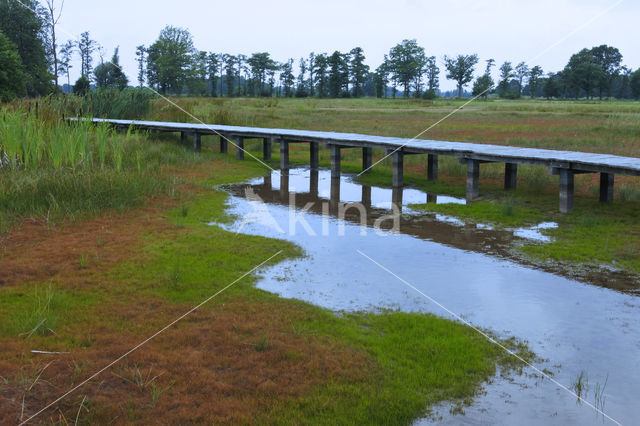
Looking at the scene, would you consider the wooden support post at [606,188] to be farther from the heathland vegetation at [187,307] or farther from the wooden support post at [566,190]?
the wooden support post at [566,190]

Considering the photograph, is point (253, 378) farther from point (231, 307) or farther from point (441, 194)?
point (441, 194)

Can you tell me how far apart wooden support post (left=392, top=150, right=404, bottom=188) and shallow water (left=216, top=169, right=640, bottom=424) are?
2.26m

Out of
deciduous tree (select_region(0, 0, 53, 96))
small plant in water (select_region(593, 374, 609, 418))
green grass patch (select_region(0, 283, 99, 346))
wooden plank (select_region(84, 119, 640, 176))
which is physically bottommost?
small plant in water (select_region(593, 374, 609, 418))

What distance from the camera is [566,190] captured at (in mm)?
10070

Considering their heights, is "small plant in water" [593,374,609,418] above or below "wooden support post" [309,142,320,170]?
below

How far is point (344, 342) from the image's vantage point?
195 inches

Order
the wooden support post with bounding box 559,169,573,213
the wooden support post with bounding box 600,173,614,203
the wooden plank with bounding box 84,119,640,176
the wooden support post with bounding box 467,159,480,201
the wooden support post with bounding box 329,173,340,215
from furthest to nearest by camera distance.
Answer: the wooden support post with bounding box 467,159,480,201
the wooden support post with bounding box 329,173,340,215
the wooden support post with bounding box 600,173,614,203
the wooden support post with bounding box 559,169,573,213
the wooden plank with bounding box 84,119,640,176

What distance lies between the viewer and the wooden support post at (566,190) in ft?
32.7

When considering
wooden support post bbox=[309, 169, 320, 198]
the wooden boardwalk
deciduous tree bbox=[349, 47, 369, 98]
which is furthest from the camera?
deciduous tree bbox=[349, 47, 369, 98]

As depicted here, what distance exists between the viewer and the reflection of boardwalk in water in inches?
303

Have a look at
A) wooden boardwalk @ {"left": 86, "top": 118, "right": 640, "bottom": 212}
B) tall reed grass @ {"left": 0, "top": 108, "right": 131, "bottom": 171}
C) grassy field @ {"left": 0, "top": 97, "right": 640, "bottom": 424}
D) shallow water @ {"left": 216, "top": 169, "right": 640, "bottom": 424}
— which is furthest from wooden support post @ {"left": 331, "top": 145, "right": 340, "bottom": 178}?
tall reed grass @ {"left": 0, "top": 108, "right": 131, "bottom": 171}

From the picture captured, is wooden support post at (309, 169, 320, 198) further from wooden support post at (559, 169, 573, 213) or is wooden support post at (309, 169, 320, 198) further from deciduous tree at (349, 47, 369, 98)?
deciduous tree at (349, 47, 369, 98)

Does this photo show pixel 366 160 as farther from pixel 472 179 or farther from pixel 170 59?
pixel 170 59

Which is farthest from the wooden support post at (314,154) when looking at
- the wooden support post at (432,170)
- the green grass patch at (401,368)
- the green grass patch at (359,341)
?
the green grass patch at (401,368)
